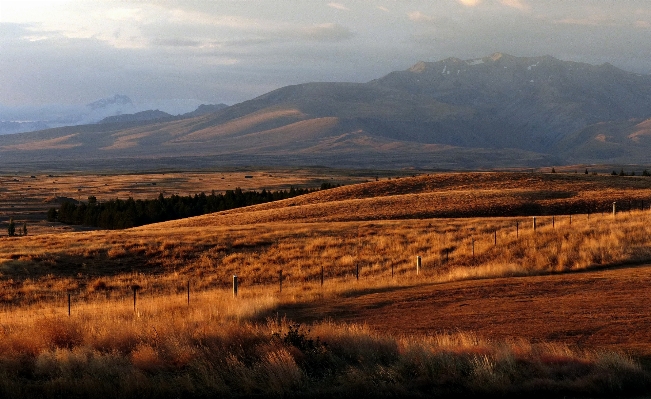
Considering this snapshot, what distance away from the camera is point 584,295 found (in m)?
22.5

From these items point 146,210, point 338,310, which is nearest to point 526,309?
point 338,310

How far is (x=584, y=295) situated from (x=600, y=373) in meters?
9.40

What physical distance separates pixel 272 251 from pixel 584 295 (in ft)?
63.7

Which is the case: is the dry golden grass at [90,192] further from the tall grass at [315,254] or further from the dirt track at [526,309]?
the dirt track at [526,309]

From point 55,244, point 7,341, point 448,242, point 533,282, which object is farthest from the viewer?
point 55,244

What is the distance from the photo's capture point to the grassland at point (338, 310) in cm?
1375

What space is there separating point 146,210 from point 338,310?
68.0 meters

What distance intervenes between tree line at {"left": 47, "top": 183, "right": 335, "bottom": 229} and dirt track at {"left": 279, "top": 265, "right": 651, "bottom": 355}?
63687 millimetres

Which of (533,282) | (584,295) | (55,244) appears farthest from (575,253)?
(55,244)

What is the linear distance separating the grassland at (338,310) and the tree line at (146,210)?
124 ft

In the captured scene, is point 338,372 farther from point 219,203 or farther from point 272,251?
point 219,203

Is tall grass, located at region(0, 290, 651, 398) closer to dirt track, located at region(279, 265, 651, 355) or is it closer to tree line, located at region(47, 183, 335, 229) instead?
dirt track, located at region(279, 265, 651, 355)

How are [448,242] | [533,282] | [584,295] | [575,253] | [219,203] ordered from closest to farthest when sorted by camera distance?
[584,295] < [533,282] < [575,253] < [448,242] < [219,203]

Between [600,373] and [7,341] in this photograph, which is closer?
[600,373]
